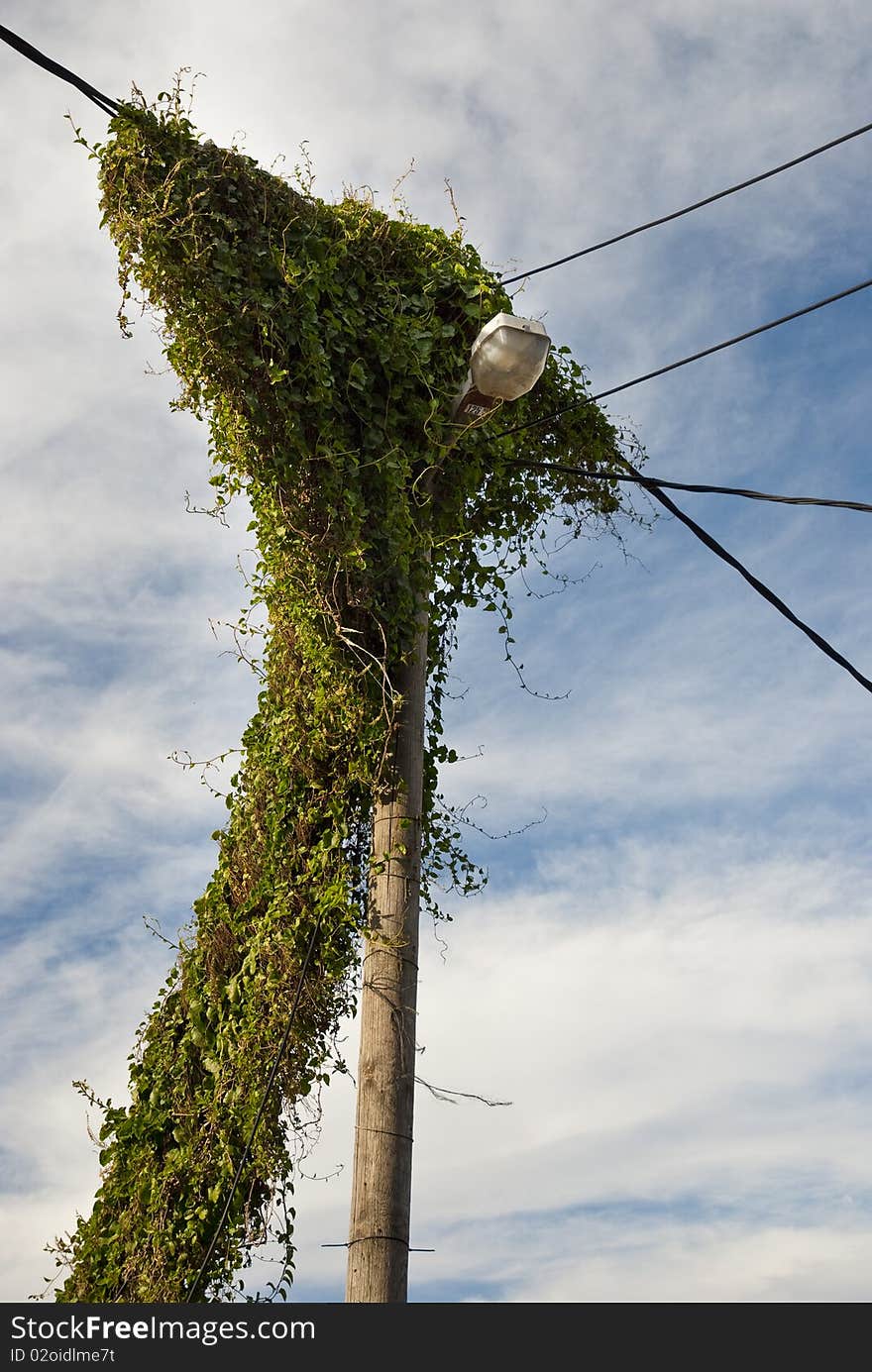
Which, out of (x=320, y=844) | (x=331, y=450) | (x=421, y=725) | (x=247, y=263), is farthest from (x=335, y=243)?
(x=320, y=844)

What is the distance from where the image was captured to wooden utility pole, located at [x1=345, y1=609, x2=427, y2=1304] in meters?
3.39

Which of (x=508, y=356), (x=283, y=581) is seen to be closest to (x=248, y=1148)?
(x=283, y=581)

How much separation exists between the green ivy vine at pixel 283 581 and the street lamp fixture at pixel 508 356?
33 centimetres

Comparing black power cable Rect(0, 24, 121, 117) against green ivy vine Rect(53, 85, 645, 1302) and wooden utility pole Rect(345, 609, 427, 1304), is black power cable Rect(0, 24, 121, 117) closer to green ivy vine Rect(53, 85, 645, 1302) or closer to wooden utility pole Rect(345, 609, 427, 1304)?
green ivy vine Rect(53, 85, 645, 1302)

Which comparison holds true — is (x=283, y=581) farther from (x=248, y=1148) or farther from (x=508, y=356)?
(x=248, y=1148)

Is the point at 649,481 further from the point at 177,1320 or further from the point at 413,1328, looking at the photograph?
the point at 177,1320

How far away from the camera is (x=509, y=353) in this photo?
13.1ft

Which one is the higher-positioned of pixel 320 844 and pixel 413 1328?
pixel 320 844

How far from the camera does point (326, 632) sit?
165 inches

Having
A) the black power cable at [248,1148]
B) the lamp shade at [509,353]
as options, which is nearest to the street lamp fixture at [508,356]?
the lamp shade at [509,353]

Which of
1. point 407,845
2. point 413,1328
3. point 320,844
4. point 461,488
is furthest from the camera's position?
point 461,488

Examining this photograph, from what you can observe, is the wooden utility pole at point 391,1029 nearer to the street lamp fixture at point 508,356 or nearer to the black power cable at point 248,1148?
the black power cable at point 248,1148

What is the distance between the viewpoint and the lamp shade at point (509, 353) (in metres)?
3.98

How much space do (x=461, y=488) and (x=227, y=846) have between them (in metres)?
1.69
